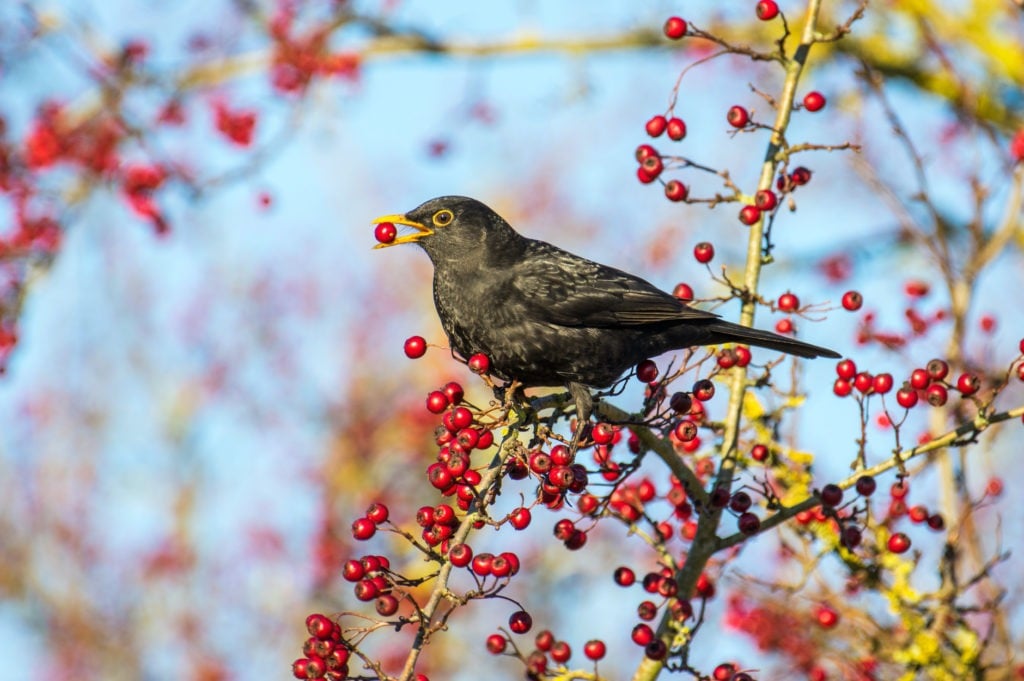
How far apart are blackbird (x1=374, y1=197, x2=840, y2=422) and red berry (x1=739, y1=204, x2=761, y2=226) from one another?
42cm

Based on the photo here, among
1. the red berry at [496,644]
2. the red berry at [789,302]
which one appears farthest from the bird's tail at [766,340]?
the red berry at [496,644]

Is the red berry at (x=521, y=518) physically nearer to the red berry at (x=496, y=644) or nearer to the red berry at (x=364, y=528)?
the red berry at (x=364, y=528)

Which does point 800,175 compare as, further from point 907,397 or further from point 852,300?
point 907,397

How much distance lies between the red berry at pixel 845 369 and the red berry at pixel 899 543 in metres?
0.51

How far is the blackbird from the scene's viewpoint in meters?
4.14

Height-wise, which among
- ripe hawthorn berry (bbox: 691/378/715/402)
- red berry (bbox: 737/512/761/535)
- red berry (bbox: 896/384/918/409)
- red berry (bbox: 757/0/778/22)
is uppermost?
red berry (bbox: 757/0/778/22)

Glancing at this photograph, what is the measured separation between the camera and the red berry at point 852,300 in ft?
12.0

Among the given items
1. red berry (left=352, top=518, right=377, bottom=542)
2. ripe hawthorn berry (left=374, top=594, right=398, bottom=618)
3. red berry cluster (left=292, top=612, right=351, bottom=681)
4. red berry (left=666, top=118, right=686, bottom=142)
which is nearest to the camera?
red berry cluster (left=292, top=612, right=351, bottom=681)

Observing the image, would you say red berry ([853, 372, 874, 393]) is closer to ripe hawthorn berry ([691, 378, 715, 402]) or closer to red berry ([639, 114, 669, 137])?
ripe hawthorn berry ([691, 378, 715, 402])

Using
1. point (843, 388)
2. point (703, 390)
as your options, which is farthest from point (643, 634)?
point (843, 388)

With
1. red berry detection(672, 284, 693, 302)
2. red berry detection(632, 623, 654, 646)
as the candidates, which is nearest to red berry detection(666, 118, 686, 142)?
red berry detection(672, 284, 693, 302)

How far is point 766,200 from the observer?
3.59 m

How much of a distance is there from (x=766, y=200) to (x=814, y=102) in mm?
498

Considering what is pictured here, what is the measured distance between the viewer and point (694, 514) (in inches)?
150
